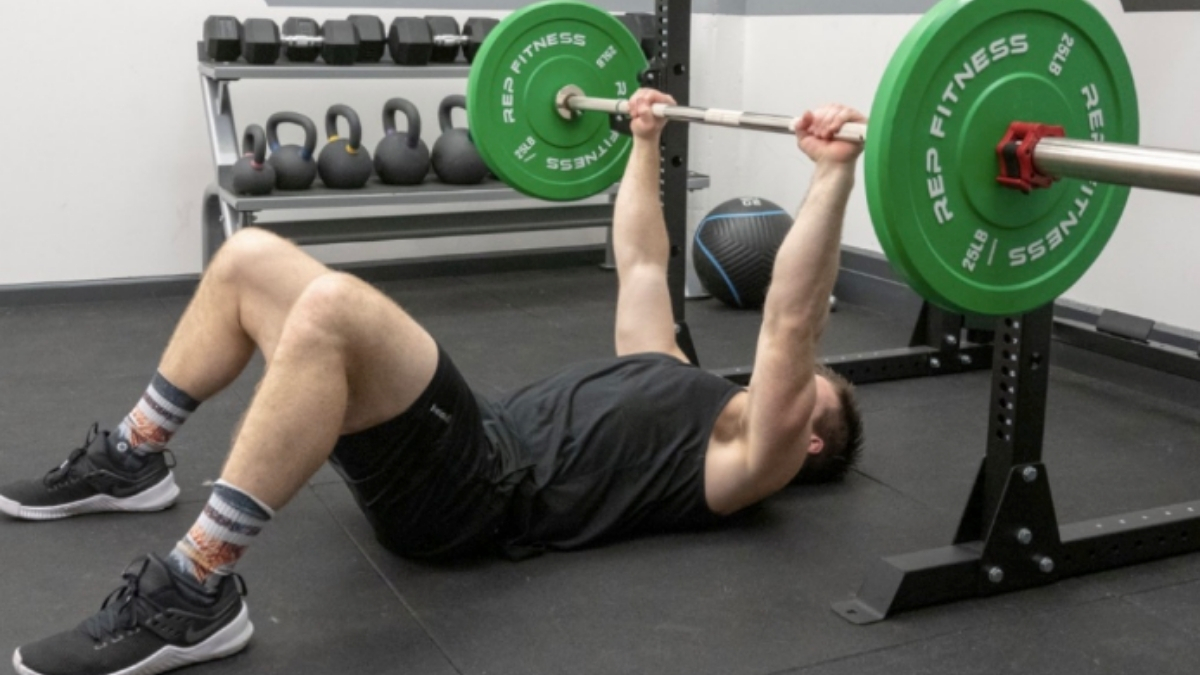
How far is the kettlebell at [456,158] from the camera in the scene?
4273 mm

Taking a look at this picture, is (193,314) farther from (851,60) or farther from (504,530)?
(851,60)

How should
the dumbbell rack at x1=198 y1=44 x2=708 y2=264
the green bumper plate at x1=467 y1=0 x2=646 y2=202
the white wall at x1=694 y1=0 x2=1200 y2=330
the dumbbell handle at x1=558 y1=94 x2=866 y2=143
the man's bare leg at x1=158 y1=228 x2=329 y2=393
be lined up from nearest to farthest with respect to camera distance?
the dumbbell handle at x1=558 y1=94 x2=866 y2=143
the man's bare leg at x1=158 y1=228 x2=329 y2=393
the green bumper plate at x1=467 y1=0 x2=646 y2=202
the white wall at x1=694 y1=0 x2=1200 y2=330
the dumbbell rack at x1=198 y1=44 x2=708 y2=264

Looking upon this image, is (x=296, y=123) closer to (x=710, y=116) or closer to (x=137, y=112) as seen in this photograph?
(x=137, y=112)

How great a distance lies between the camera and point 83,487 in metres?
2.31

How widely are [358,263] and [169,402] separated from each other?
251 centimetres

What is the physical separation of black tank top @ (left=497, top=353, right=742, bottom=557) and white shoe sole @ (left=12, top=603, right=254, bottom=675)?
0.50m

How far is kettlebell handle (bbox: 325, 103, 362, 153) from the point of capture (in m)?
4.04

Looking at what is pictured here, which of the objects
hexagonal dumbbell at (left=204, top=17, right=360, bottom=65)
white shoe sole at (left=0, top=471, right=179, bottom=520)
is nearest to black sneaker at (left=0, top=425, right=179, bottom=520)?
white shoe sole at (left=0, top=471, right=179, bottom=520)

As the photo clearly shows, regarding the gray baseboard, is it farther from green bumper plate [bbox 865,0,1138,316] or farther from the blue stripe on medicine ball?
green bumper plate [bbox 865,0,1138,316]

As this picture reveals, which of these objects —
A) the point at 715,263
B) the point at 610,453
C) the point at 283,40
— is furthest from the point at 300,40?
the point at 610,453

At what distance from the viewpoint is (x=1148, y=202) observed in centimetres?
334

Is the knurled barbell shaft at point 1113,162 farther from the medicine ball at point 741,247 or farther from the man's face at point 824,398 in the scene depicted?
the medicine ball at point 741,247

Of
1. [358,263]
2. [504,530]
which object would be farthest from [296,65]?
[504,530]

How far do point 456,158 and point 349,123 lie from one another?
0.39m
